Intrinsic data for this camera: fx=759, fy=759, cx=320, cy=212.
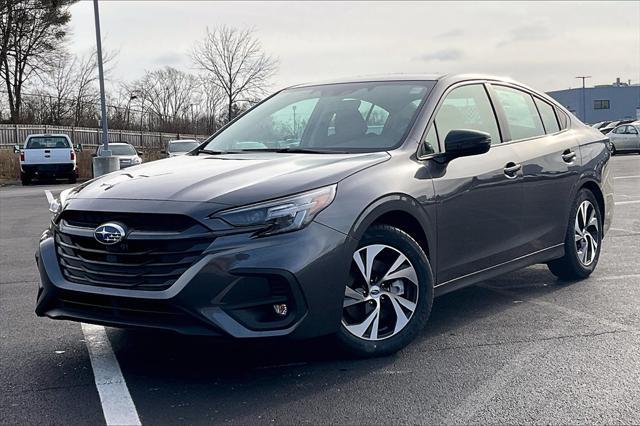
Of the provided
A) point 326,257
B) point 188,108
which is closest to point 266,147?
point 326,257

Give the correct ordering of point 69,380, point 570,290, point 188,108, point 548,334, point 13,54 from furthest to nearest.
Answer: point 188,108 → point 13,54 → point 570,290 → point 548,334 → point 69,380

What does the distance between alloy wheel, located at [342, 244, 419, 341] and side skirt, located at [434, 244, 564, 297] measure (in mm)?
357

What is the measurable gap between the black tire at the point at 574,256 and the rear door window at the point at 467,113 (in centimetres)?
114

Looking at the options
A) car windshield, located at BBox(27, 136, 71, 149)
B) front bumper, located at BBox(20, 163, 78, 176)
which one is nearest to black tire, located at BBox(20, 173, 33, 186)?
front bumper, located at BBox(20, 163, 78, 176)

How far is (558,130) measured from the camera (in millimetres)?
5961

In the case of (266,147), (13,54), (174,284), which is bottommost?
(174,284)

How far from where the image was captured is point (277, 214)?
3.60 meters

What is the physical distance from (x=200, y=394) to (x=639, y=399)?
2.03 metres

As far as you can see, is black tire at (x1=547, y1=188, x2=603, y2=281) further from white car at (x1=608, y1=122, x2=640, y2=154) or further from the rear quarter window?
white car at (x1=608, y1=122, x2=640, y2=154)

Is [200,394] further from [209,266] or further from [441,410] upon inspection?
[441,410]

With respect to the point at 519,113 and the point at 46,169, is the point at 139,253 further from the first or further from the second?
the point at 46,169

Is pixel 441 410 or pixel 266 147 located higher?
pixel 266 147

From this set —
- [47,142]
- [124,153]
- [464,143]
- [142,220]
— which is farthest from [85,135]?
[142,220]

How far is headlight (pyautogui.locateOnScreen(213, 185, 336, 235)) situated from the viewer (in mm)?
3568
